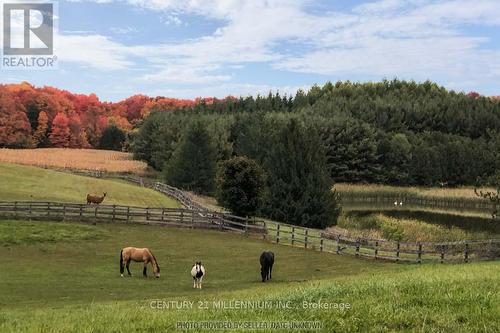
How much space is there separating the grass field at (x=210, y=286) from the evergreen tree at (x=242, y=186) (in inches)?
149

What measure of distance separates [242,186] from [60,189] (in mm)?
26029

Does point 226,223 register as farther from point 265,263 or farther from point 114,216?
point 265,263

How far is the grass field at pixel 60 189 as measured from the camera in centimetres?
4678

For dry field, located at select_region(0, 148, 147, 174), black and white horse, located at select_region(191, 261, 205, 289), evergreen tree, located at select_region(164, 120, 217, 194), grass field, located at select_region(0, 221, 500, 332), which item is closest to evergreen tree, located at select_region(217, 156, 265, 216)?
grass field, located at select_region(0, 221, 500, 332)

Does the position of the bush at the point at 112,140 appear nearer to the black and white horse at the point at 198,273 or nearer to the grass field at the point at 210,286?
the grass field at the point at 210,286

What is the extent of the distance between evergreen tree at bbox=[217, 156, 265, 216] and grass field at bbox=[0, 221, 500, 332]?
3778 millimetres

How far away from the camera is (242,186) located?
3691 centimetres

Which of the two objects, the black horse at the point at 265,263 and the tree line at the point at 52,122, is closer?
the black horse at the point at 265,263

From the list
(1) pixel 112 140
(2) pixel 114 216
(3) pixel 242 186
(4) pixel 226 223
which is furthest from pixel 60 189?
(1) pixel 112 140

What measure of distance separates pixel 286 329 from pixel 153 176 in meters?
87.2

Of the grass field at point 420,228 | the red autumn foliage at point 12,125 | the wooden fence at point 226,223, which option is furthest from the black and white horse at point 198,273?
the red autumn foliage at point 12,125

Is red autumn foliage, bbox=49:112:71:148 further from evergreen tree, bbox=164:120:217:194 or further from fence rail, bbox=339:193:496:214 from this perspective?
fence rail, bbox=339:193:496:214

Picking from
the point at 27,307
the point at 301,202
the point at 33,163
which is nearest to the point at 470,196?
the point at 301,202

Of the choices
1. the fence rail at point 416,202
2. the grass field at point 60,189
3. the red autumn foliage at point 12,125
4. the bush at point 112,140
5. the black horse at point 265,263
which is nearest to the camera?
the black horse at point 265,263
